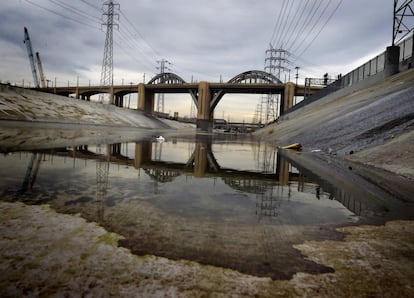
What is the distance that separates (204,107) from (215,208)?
54.8 meters

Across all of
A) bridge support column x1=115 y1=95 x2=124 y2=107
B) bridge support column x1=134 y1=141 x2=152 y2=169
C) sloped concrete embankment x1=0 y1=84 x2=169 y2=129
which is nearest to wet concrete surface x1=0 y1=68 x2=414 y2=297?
bridge support column x1=134 y1=141 x2=152 y2=169

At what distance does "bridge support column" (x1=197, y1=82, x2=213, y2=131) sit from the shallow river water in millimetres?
51592

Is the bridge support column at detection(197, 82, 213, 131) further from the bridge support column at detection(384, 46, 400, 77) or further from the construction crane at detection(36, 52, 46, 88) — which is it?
the construction crane at detection(36, 52, 46, 88)

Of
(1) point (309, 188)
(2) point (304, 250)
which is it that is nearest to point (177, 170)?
(1) point (309, 188)

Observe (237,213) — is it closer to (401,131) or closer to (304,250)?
(304,250)

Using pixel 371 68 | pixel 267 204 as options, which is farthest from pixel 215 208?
pixel 371 68

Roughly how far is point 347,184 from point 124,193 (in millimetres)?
4558

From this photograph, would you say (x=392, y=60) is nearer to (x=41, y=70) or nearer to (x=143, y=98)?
(x=143, y=98)

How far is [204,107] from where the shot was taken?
5734 cm

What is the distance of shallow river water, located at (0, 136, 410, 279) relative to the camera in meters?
2.18

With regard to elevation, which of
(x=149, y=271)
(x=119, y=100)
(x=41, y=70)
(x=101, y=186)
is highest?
(x=41, y=70)

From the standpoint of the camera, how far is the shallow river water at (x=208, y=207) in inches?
85.9

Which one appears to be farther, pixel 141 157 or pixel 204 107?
pixel 204 107

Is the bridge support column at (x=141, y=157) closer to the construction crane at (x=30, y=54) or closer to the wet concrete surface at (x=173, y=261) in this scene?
the wet concrete surface at (x=173, y=261)
